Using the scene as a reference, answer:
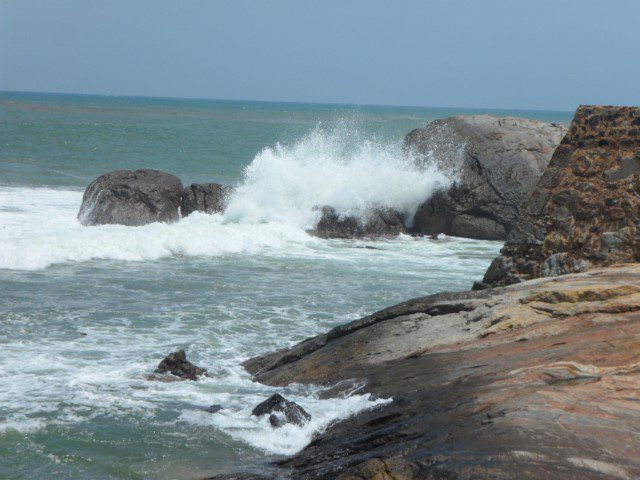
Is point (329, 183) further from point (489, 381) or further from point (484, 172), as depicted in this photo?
point (489, 381)

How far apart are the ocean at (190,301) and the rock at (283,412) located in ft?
0.23

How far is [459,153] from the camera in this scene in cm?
1908

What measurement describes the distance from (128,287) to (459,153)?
9.29 meters

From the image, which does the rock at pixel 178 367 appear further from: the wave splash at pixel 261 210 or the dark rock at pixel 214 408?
the wave splash at pixel 261 210

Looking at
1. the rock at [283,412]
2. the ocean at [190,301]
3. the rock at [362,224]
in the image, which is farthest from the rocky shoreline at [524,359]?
the rock at [362,224]

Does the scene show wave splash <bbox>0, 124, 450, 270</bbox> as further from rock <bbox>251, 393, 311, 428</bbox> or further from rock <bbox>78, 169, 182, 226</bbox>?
rock <bbox>251, 393, 311, 428</bbox>

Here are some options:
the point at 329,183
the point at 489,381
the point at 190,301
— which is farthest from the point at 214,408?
the point at 329,183

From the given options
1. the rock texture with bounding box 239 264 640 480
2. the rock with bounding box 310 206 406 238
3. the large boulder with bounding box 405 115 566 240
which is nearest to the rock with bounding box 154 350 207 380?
the rock texture with bounding box 239 264 640 480

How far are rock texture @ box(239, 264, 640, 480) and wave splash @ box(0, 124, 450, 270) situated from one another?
7432 millimetres

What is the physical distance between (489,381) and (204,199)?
14.4 meters

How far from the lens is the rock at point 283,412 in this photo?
6145 mm

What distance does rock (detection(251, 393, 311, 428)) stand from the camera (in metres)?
6.14

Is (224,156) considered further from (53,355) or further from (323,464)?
(323,464)

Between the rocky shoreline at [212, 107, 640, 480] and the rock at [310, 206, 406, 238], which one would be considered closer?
the rocky shoreline at [212, 107, 640, 480]
